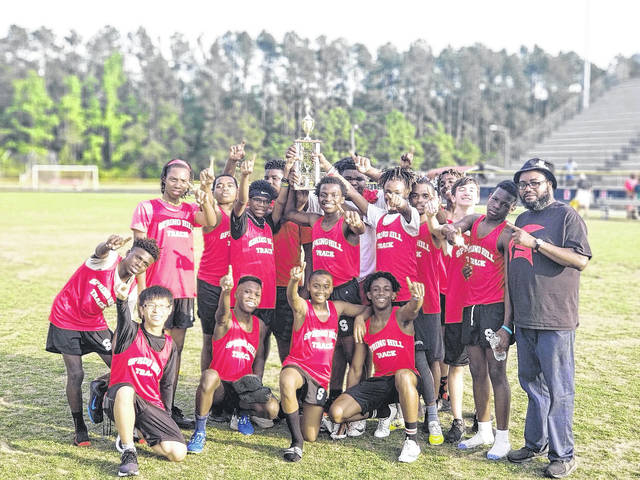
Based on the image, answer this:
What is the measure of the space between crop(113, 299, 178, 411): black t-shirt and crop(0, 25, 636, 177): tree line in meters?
41.4

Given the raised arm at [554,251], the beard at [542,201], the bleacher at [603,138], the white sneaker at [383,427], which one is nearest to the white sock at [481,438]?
the white sneaker at [383,427]

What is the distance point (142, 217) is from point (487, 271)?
2.85 metres

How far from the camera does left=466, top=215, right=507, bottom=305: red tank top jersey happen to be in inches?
194

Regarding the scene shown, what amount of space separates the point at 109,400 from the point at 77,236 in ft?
53.1

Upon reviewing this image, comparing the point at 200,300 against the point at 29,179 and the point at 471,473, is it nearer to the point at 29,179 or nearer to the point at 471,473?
the point at 471,473

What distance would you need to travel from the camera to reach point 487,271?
4.97m

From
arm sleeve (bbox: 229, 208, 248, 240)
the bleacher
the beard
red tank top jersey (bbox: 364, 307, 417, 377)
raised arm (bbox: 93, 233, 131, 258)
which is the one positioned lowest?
red tank top jersey (bbox: 364, 307, 417, 377)

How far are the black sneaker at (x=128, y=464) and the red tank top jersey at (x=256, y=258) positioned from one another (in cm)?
163

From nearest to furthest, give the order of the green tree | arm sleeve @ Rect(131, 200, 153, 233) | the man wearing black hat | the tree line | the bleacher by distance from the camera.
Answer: the man wearing black hat, arm sleeve @ Rect(131, 200, 153, 233), the bleacher, the tree line, the green tree

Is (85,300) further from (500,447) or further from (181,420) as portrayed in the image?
(500,447)

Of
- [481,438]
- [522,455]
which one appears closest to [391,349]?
[481,438]

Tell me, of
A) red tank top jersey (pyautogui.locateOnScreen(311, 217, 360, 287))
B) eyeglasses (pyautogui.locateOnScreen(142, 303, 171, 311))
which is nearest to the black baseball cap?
red tank top jersey (pyautogui.locateOnScreen(311, 217, 360, 287))

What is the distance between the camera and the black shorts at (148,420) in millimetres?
4703

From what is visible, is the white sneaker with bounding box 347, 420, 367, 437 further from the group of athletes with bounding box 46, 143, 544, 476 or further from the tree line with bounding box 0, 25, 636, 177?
the tree line with bounding box 0, 25, 636, 177
